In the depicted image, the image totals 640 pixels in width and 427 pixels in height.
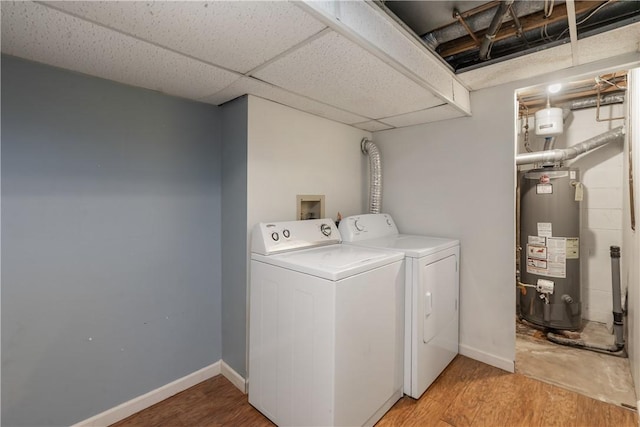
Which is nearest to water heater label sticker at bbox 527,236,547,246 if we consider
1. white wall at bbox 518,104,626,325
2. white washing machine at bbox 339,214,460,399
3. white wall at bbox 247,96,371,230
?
white wall at bbox 518,104,626,325

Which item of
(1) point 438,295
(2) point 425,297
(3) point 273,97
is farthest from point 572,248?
(3) point 273,97

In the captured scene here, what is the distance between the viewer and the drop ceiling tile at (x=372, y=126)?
2.60 meters

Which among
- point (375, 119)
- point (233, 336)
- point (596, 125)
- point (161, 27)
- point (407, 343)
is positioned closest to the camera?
point (161, 27)

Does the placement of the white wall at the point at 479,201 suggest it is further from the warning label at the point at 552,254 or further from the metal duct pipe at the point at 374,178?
the warning label at the point at 552,254

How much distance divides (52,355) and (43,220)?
2.30 ft

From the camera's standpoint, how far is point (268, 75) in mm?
1583

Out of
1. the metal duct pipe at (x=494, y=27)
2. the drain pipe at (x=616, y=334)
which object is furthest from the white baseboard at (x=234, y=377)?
the drain pipe at (x=616, y=334)

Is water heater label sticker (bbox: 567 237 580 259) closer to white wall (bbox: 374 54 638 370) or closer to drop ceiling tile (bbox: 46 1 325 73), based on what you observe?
white wall (bbox: 374 54 638 370)

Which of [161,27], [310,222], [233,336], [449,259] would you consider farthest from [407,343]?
[161,27]

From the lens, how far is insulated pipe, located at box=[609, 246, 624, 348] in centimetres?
238

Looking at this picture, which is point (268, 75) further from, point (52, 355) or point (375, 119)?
point (52, 355)

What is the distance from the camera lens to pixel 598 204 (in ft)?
9.39

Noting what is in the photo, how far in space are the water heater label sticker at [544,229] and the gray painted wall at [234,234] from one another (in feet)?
8.92

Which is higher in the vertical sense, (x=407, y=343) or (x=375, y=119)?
(x=375, y=119)
